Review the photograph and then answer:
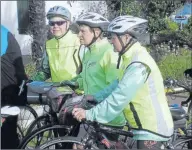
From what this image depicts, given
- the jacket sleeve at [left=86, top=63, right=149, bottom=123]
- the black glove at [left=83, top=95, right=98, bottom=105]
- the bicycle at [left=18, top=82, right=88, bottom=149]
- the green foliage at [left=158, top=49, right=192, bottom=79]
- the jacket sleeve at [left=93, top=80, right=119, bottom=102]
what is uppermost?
the jacket sleeve at [left=86, top=63, right=149, bottom=123]

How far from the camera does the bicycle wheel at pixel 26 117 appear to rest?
5684mm

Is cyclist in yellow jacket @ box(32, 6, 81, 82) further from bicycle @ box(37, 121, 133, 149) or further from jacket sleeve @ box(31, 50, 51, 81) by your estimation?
bicycle @ box(37, 121, 133, 149)

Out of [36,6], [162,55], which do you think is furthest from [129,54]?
[162,55]

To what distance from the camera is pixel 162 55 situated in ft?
41.2

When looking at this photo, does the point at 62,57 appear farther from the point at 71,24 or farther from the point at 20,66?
the point at 20,66

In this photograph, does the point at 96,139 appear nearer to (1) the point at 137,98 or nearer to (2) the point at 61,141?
(2) the point at 61,141

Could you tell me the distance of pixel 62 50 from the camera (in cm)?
543

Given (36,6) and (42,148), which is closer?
(42,148)

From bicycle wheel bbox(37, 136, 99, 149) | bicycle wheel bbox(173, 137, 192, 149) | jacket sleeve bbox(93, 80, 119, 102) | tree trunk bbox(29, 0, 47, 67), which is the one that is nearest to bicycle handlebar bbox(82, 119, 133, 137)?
bicycle wheel bbox(37, 136, 99, 149)

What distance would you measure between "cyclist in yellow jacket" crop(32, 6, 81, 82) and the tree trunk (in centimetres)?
500

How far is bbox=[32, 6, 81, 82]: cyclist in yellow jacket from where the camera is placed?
17.6ft

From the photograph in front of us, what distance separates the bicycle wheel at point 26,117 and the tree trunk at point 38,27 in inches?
184

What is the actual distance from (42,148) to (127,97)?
2.94ft

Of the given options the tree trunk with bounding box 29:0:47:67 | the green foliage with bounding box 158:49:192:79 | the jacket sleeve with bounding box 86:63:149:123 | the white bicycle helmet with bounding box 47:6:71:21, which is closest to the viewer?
the jacket sleeve with bounding box 86:63:149:123
